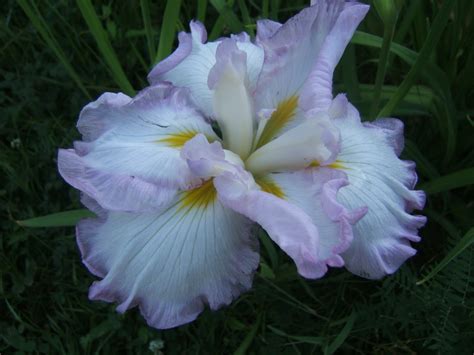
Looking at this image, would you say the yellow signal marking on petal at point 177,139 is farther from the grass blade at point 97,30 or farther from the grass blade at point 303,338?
the grass blade at point 303,338

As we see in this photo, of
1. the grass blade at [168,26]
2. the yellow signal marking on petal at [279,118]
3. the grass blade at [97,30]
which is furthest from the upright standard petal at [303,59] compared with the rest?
the grass blade at [97,30]

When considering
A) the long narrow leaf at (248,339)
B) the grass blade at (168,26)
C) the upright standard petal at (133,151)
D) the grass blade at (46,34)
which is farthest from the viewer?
the long narrow leaf at (248,339)

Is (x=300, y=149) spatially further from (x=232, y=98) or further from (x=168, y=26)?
(x=168, y=26)

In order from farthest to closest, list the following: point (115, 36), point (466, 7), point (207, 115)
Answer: point (115, 36) → point (466, 7) → point (207, 115)

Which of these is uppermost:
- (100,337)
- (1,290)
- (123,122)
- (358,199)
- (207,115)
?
(123,122)

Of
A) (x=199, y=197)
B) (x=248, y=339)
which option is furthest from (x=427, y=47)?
(x=248, y=339)

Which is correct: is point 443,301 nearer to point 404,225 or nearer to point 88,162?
point 404,225

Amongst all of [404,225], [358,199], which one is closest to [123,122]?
[358,199]

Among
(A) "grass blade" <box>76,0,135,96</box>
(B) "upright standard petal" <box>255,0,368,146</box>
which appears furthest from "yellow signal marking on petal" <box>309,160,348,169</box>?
(A) "grass blade" <box>76,0,135,96</box>
